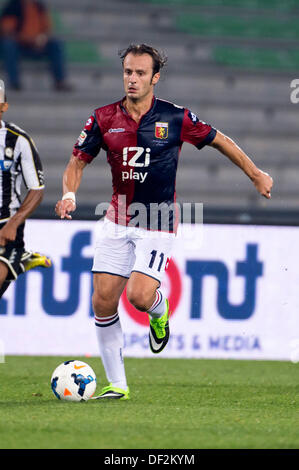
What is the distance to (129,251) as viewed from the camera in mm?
5961

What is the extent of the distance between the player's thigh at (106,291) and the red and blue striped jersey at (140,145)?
38 cm

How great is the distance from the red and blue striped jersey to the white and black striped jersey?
62 cm

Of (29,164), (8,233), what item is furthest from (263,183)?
(8,233)

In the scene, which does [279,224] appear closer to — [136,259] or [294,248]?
[294,248]

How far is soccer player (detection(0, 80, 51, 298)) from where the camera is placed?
6.38 meters

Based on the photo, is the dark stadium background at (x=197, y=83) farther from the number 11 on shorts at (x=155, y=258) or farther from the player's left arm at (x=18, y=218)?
the number 11 on shorts at (x=155, y=258)

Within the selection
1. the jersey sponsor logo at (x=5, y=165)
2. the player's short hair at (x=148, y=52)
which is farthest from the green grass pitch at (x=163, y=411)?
the player's short hair at (x=148, y=52)

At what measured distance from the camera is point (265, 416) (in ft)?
17.4
